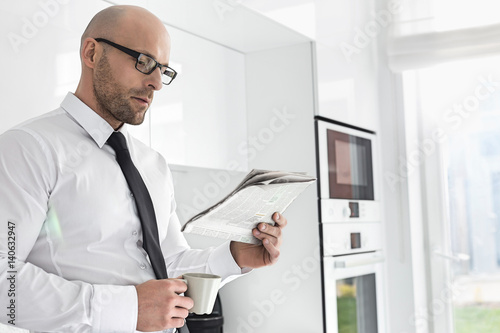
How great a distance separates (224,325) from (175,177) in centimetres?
63

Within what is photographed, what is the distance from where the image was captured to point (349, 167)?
8.13 feet

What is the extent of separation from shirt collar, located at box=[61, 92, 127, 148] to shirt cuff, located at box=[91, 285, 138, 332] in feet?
1.05

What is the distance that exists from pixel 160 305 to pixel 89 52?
21.7 inches

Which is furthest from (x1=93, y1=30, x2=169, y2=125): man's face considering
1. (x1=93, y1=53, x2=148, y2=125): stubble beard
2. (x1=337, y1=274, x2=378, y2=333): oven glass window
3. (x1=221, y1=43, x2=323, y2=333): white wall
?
(x1=337, y1=274, x2=378, y2=333): oven glass window

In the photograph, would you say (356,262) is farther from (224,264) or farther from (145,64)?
(145,64)

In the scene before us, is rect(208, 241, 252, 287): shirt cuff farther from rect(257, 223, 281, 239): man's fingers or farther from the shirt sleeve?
the shirt sleeve

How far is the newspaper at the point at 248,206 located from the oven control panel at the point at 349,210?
106 cm

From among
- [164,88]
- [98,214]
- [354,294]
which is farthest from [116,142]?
[354,294]

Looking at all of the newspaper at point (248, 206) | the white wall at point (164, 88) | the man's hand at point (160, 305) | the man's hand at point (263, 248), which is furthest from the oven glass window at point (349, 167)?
the man's hand at point (160, 305)

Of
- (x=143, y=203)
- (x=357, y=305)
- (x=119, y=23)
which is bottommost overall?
(x=357, y=305)

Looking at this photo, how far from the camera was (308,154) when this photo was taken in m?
2.28

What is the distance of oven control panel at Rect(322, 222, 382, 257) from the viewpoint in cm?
228

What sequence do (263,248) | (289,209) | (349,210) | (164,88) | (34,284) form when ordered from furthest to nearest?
1. (349,210)
2. (289,209)
3. (164,88)
4. (263,248)
5. (34,284)

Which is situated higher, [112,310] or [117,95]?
[117,95]
